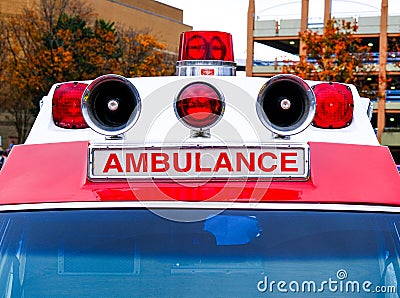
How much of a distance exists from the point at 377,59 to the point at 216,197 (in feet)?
189

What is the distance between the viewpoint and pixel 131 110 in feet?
12.0

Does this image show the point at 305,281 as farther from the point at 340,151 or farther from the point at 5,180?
the point at 5,180

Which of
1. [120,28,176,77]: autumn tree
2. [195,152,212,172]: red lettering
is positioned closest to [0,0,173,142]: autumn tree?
[120,28,176,77]: autumn tree

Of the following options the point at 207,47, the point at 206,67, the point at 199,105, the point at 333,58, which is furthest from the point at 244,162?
the point at 333,58

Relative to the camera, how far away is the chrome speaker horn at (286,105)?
11.5 ft

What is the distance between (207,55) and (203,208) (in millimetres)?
1620

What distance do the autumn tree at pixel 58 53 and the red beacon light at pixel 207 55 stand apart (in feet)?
148

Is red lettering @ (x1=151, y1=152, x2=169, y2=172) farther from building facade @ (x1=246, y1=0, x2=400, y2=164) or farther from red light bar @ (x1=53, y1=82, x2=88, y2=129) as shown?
building facade @ (x1=246, y1=0, x2=400, y2=164)

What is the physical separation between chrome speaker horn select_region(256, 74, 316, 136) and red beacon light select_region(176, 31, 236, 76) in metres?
1.22

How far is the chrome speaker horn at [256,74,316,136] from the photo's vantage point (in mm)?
3502

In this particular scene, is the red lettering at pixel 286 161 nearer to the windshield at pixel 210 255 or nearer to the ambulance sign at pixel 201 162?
the ambulance sign at pixel 201 162

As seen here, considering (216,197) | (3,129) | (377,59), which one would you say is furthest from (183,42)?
(3,129)

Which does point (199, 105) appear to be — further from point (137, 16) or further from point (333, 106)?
point (137, 16)

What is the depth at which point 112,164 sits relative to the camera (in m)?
3.49
